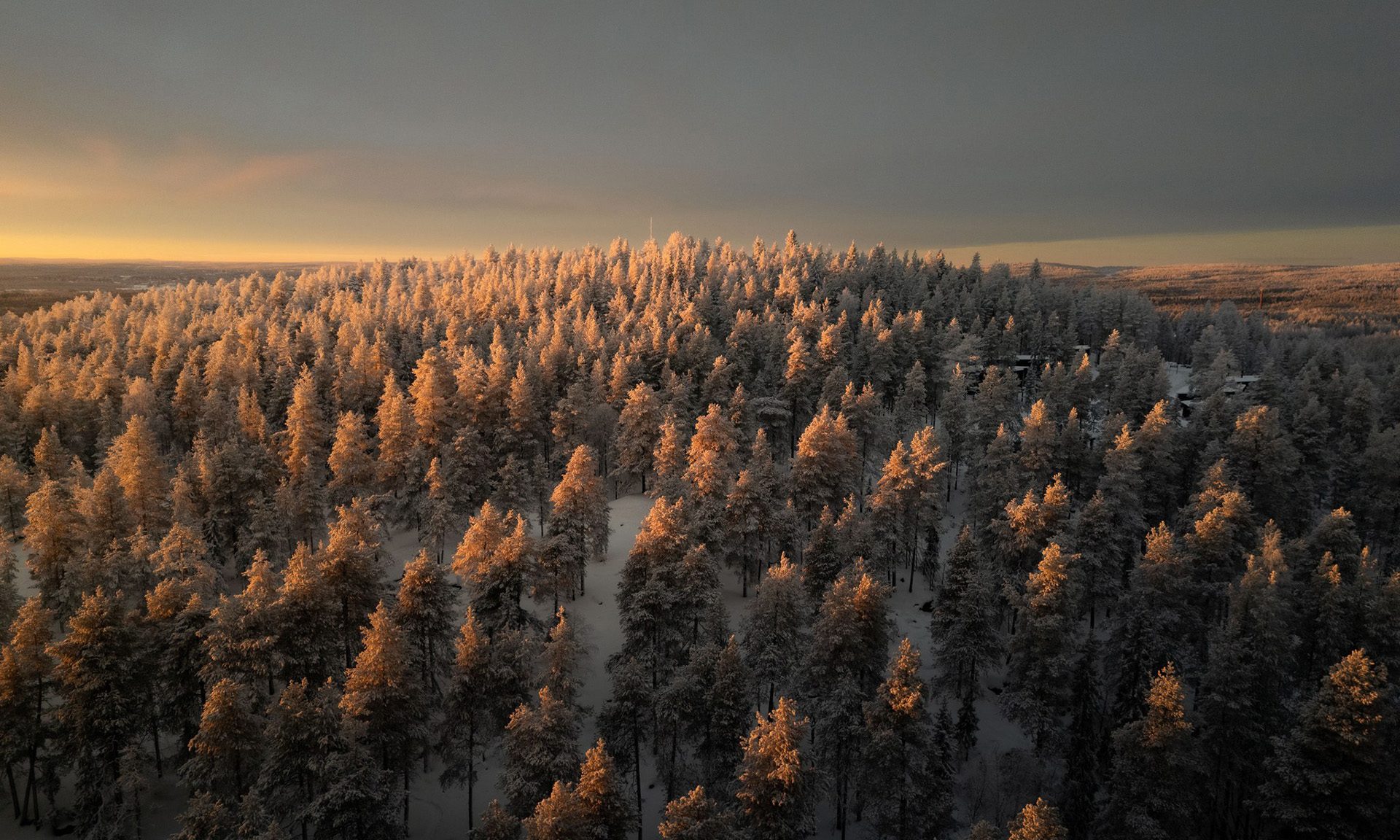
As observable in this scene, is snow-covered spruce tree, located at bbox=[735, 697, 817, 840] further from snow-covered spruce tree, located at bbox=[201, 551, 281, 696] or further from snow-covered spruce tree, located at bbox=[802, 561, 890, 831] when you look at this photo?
snow-covered spruce tree, located at bbox=[201, 551, 281, 696]

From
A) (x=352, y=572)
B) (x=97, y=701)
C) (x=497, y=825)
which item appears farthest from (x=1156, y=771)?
(x=97, y=701)

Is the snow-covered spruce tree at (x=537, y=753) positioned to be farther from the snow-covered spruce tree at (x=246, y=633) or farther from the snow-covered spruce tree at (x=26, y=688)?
the snow-covered spruce tree at (x=26, y=688)

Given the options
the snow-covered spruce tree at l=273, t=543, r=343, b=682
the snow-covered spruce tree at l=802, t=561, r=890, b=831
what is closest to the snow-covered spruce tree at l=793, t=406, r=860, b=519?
the snow-covered spruce tree at l=802, t=561, r=890, b=831

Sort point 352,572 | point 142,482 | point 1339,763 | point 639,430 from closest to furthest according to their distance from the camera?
1. point 1339,763
2. point 352,572
3. point 142,482
4. point 639,430

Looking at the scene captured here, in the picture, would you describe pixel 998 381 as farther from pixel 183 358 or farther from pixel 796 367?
pixel 183 358

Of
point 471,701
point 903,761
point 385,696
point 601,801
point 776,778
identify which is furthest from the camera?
point 471,701

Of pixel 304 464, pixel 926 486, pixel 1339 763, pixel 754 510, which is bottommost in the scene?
pixel 1339 763

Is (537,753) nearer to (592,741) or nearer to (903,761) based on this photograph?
(592,741)

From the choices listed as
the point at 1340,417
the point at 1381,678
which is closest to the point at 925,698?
the point at 1381,678
